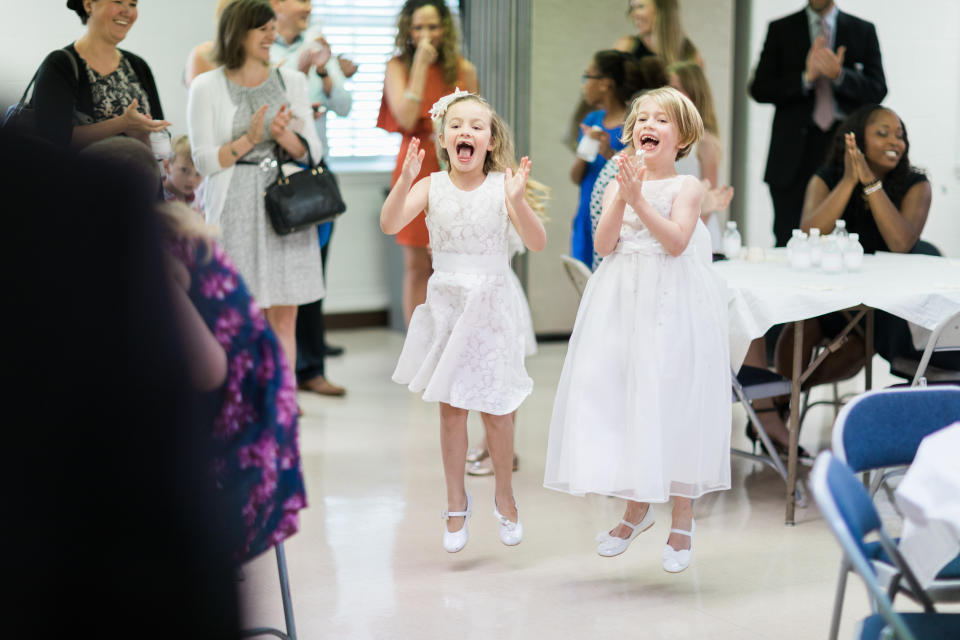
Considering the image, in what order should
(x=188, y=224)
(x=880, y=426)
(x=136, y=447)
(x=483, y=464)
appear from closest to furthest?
1. (x=136, y=447)
2. (x=188, y=224)
3. (x=880, y=426)
4. (x=483, y=464)

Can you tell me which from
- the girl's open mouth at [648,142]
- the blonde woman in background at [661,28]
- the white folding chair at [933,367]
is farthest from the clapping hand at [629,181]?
the blonde woman in background at [661,28]

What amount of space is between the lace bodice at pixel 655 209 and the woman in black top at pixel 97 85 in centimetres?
176

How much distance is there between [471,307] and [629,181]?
2.01 feet

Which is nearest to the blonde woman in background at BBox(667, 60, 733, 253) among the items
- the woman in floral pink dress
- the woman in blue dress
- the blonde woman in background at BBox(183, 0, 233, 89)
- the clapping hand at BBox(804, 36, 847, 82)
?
the woman in blue dress

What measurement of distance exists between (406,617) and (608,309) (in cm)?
101

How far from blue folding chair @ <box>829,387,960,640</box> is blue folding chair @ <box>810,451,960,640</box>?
0.21m

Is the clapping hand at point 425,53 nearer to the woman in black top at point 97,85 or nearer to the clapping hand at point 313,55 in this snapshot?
the clapping hand at point 313,55

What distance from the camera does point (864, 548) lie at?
1795mm

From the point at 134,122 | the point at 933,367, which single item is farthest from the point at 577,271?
the point at 134,122

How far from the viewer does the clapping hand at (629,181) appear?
9.59 feet

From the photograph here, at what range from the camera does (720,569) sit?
10.8 ft

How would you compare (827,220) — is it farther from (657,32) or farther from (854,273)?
(657,32)

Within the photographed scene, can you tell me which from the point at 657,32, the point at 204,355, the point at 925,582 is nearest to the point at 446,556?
the point at 925,582

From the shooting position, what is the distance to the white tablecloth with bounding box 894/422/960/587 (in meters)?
1.75
